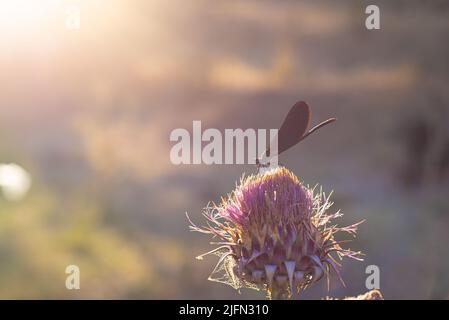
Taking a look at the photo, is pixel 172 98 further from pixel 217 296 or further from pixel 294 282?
pixel 294 282

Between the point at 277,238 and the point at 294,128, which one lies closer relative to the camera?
the point at 294,128

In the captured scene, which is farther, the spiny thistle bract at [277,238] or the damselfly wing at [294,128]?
the spiny thistle bract at [277,238]

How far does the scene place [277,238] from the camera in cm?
299

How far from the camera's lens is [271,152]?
9.14 feet

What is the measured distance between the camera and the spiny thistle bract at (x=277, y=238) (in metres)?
2.98

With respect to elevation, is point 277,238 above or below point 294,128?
below

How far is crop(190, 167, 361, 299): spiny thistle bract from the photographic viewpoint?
2.98 meters

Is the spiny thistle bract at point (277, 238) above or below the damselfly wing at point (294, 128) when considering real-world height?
below

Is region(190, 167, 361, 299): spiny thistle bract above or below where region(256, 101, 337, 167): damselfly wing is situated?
below

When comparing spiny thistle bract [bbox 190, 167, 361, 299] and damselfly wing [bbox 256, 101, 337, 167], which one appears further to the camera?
spiny thistle bract [bbox 190, 167, 361, 299]

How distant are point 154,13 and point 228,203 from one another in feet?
24.9
